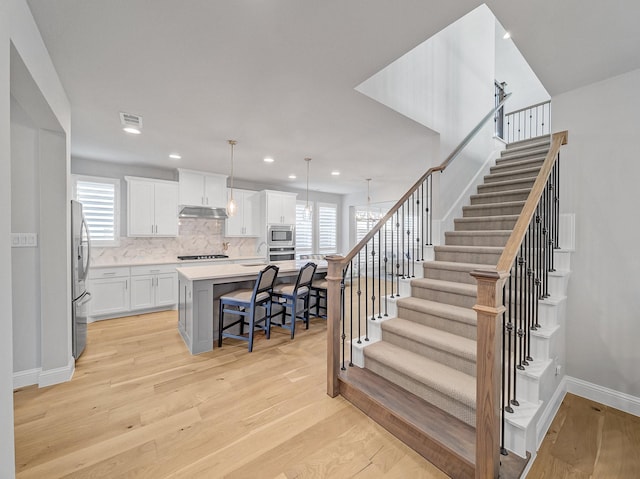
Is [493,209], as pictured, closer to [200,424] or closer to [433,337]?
[433,337]

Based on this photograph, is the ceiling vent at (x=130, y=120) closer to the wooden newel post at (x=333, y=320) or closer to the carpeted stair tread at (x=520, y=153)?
the wooden newel post at (x=333, y=320)

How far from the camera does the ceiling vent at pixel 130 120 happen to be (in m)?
2.94

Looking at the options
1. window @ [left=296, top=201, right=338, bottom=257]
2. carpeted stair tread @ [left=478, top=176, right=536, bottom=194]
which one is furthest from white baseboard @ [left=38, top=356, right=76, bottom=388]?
carpeted stair tread @ [left=478, top=176, right=536, bottom=194]

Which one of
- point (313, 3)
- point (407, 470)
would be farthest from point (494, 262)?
point (313, 3)

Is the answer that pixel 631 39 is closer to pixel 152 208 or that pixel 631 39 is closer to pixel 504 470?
pixel 504 470

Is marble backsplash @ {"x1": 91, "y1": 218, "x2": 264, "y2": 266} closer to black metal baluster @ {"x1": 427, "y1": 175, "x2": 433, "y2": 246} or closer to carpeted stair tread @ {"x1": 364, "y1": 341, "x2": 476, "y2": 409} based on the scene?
black metal baluster @ {"x1": 427, "y1": 175, "x2": 433, "y2": 246}

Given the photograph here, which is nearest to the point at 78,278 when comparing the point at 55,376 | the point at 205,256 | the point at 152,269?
the point at 55,376

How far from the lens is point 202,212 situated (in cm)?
530

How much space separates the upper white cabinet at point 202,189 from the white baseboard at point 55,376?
3.17m

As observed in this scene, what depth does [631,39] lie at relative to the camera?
186 centimetres

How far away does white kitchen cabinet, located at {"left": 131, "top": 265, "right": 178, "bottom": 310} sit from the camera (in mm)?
4426

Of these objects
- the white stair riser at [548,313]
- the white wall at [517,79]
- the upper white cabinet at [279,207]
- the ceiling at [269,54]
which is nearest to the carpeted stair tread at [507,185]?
the ceiling at [269,54]

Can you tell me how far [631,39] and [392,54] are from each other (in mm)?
1606

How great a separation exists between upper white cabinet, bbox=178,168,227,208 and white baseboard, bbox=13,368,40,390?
126 inches
